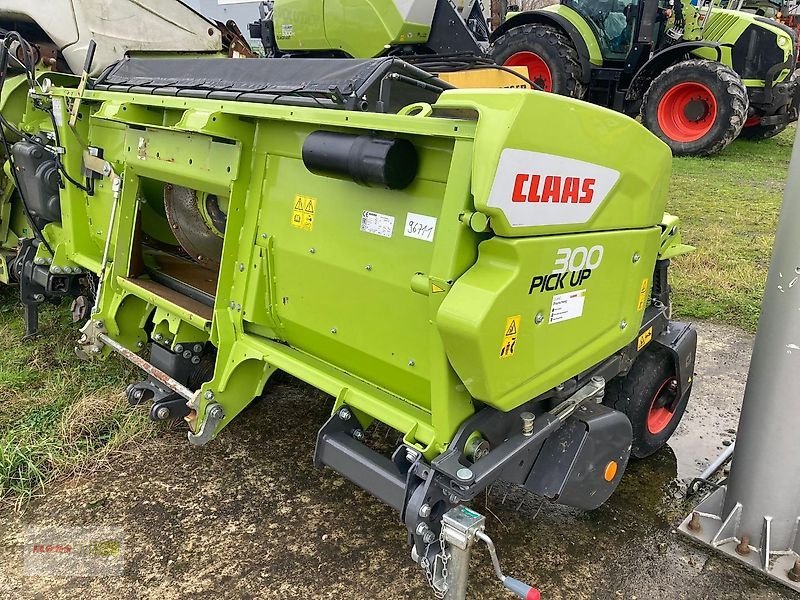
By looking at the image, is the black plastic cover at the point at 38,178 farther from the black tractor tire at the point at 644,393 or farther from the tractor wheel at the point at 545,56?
the tractor wheel at the point at 545,56

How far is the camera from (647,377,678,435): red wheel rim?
2913mm

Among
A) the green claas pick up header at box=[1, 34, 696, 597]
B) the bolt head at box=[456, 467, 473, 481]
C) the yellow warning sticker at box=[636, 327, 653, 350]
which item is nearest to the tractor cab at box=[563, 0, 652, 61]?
the green claas pick up header at box=[1, 34, 696, 597]

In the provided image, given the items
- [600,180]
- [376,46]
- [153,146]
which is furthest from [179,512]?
[376,46]

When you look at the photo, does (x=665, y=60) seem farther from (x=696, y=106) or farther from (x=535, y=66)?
(x=535, y=66)

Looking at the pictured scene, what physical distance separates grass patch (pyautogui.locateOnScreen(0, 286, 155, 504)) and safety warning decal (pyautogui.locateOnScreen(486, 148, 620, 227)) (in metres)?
2.05

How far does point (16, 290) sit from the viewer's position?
179 inches

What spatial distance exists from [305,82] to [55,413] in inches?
74.3

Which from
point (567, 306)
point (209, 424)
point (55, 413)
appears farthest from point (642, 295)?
point (55, 413)

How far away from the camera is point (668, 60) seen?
9047mm

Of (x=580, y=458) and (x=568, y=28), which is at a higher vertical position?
(x=568, y=28)

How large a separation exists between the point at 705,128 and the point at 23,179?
8.48 m

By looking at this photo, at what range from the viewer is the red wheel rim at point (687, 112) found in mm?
8977

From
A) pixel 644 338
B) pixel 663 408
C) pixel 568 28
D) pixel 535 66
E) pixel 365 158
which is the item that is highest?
pixel 568 28

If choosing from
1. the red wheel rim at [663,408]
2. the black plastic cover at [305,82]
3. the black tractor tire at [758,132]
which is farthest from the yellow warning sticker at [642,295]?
the black tractor tire at [758,132]
